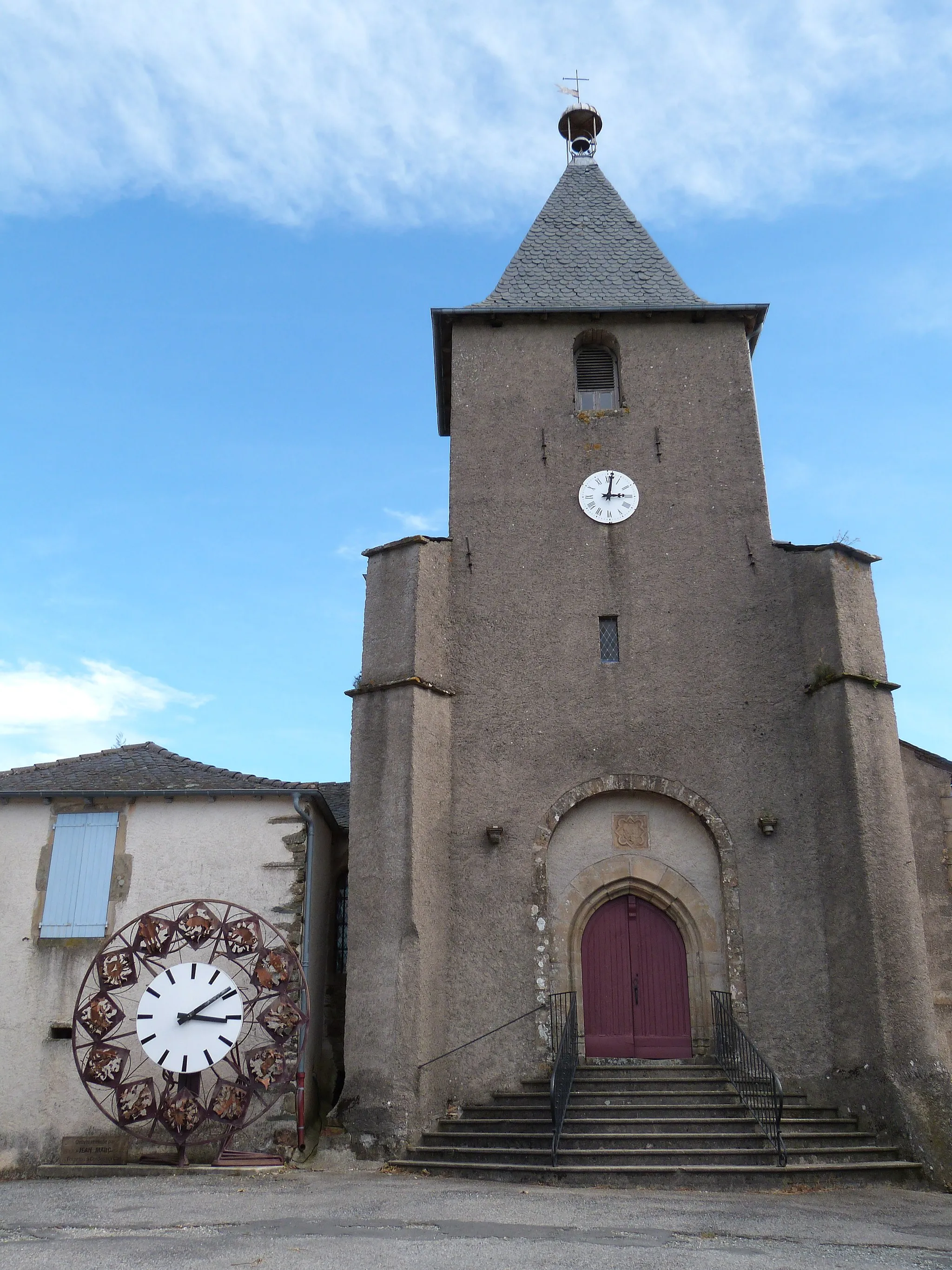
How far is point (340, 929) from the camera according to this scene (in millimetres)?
14562

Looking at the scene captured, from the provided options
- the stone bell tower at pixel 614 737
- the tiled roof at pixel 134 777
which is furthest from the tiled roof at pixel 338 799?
the stone bell tower at pixel 614 737

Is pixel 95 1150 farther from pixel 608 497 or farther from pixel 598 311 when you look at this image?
pixel 598 311

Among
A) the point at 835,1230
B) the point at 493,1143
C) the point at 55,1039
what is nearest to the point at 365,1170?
the point at 493,1143

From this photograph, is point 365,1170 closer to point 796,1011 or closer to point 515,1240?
point 515,1240

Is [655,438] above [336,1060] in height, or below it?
above

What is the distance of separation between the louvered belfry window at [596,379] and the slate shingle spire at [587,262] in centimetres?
71

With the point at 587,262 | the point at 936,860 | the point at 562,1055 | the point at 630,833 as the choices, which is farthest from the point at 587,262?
the point at 562,1055

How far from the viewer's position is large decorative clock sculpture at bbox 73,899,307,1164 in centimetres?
1086

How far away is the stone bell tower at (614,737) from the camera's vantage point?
1171 cm

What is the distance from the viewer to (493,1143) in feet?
35.4

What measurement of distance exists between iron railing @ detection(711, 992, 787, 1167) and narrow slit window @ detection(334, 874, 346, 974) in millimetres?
4927

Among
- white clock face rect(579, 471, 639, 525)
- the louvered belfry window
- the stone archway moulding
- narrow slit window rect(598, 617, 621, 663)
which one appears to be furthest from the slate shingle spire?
the stone archway moulding

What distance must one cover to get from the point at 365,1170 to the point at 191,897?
3774mm

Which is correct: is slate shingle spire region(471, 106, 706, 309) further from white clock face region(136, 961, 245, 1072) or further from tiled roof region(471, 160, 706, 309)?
white clock face region(136, 961, 245, 1072)
